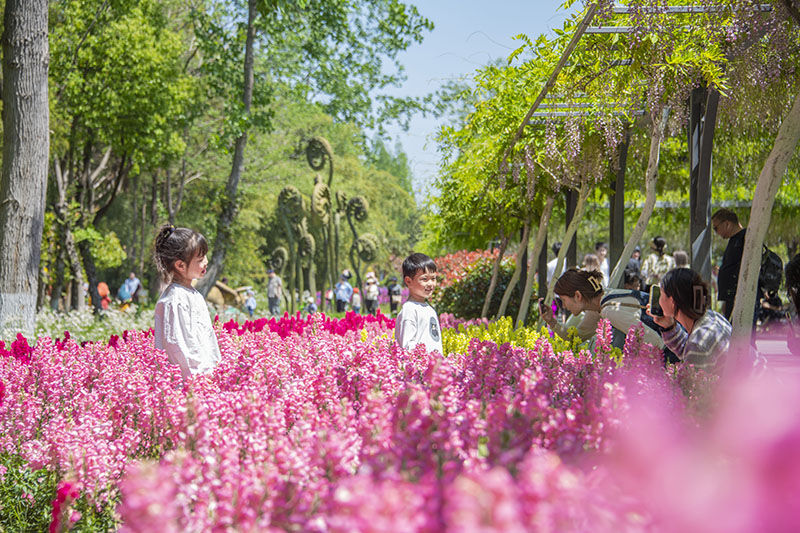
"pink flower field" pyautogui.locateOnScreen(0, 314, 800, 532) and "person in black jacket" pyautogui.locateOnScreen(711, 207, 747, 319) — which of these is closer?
"pink flower field" pyautogui.locateOnScreen(0, 314, 800, 532)

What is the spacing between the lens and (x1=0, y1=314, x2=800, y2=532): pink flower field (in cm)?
108

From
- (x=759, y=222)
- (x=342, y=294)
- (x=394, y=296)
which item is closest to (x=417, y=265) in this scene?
(x=759, y=222)

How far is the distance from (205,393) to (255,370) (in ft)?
2.18

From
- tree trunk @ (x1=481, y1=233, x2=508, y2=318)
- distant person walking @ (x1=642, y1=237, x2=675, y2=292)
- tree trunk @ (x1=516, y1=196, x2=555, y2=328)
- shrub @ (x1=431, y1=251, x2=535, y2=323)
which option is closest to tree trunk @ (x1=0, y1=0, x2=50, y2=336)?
tree trunk @ (x1=516, y1=196, x2=555, y2=328)

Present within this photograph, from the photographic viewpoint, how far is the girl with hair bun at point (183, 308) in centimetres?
390

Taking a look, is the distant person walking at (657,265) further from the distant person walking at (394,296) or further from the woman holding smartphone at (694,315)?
the distant person walking at (394,296)

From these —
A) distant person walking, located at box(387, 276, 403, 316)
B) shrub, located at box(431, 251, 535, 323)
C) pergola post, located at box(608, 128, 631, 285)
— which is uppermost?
pergola post, located at box(608, 128, 631, 285)

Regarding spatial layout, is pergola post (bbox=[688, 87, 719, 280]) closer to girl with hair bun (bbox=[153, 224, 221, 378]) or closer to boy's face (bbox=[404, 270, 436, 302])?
boy's face (bbox=[404, 270, 436, 302])

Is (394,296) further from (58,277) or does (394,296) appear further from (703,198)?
(703,198)

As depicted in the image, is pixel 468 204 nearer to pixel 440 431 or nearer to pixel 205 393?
pixel 205 393

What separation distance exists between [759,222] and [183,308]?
3106 mm

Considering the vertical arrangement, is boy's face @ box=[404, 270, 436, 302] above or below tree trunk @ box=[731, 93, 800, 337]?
below

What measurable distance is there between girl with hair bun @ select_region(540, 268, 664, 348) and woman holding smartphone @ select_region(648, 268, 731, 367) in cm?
91

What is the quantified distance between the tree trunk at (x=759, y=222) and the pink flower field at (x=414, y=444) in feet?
1.54
